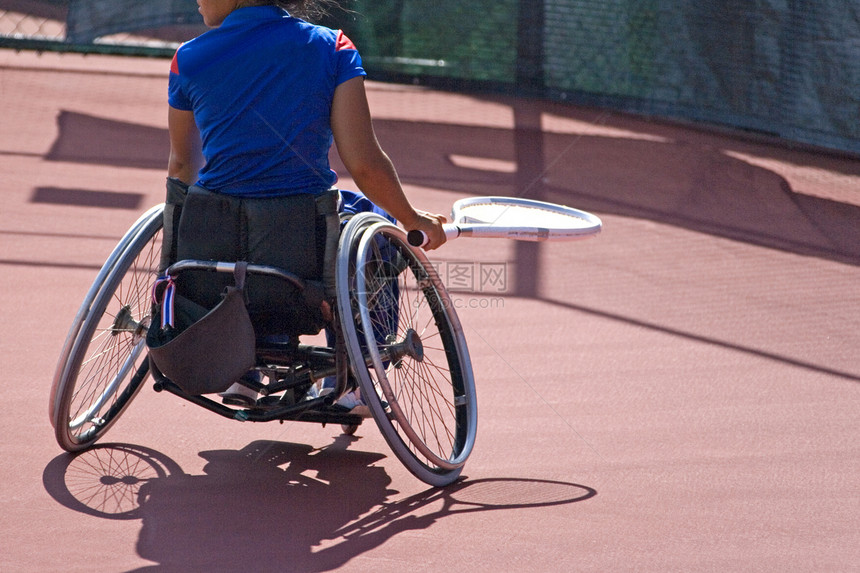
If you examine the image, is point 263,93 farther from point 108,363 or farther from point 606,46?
point 606,46

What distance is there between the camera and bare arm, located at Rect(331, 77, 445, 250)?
100 inches

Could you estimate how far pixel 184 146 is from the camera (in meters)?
2.75

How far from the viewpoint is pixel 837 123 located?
696 centimetres

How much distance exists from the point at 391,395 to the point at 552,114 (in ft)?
Answer: 19.1

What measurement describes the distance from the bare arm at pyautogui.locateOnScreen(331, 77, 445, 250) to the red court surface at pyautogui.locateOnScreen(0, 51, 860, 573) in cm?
80

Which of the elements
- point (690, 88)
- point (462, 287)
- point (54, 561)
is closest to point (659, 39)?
point (690, 88)

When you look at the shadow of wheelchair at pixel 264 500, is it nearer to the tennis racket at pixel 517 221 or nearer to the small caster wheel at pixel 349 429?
the small caster wheel at pixel 349 429

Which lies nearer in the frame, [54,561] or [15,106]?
[54,561]

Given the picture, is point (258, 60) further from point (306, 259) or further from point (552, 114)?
point (552, 114)

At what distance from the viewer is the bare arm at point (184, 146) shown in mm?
2688

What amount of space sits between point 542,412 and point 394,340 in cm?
75

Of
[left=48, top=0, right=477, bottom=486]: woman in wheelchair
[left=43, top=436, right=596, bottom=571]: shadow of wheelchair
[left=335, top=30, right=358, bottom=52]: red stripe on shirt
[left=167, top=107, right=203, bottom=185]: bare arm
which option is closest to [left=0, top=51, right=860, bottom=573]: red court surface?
[left=43, top=436, right=596, bottom=571]: shadow of wheelchair

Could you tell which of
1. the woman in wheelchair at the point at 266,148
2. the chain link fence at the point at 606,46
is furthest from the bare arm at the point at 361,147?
the chain link fence at the point at 606,46

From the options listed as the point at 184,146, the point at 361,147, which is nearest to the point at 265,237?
the point at 361,147
